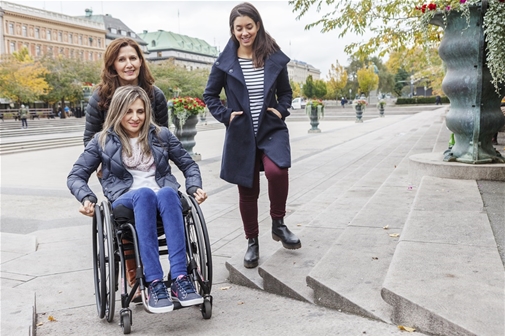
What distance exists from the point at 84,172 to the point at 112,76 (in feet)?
2.74

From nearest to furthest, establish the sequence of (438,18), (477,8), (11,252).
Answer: (11,252), (477,8), (438,18)

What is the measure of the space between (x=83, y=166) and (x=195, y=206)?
0.72 metres

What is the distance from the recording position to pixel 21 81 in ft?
157

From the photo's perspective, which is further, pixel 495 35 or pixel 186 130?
pixel 186 130

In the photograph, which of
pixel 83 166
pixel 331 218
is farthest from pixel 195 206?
pixel 331 218

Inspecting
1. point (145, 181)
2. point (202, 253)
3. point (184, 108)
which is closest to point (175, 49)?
point (184, 108)

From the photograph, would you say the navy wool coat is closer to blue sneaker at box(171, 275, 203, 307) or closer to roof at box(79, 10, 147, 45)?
blue sneaker at box(171, 275, 203, 307)

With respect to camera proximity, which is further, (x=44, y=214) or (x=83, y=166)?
(x=44, y=214)

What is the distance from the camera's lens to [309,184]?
7.88 m

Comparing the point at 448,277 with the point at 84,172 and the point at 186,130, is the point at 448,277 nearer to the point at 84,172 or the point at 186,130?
the point at 84,172

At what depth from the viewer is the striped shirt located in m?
3.36

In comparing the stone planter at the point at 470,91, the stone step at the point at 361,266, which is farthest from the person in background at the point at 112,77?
the stone planter at the point at 470,91

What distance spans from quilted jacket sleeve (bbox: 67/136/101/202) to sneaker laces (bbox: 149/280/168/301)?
631 millimetres

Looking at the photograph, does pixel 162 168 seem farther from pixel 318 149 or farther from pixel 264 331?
pixel 318 149
